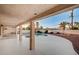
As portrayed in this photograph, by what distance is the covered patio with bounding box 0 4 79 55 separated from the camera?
222 centimetres

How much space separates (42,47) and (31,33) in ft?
1.02

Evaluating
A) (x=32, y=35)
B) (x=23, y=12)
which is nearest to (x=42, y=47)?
(x=32, y=35)

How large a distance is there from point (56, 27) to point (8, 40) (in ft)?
2.87

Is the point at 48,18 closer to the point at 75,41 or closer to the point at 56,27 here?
the point at 56,27

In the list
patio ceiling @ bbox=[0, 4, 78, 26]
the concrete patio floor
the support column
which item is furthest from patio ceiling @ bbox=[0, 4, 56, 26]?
the concrete patio floor

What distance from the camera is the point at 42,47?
2279mm

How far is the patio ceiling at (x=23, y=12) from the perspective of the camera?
2215 mm

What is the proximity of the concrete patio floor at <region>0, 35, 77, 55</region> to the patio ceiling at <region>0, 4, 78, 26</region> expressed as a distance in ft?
1.15

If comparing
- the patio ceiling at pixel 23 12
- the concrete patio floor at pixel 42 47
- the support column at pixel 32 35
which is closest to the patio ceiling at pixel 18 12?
the patio ceiling at pixel 23 12

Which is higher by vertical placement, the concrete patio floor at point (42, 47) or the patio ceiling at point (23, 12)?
the patio ceiling at point (23, 12)

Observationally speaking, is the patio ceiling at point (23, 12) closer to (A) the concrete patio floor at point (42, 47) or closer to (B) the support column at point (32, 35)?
(B) the support column at point (32, 35)
